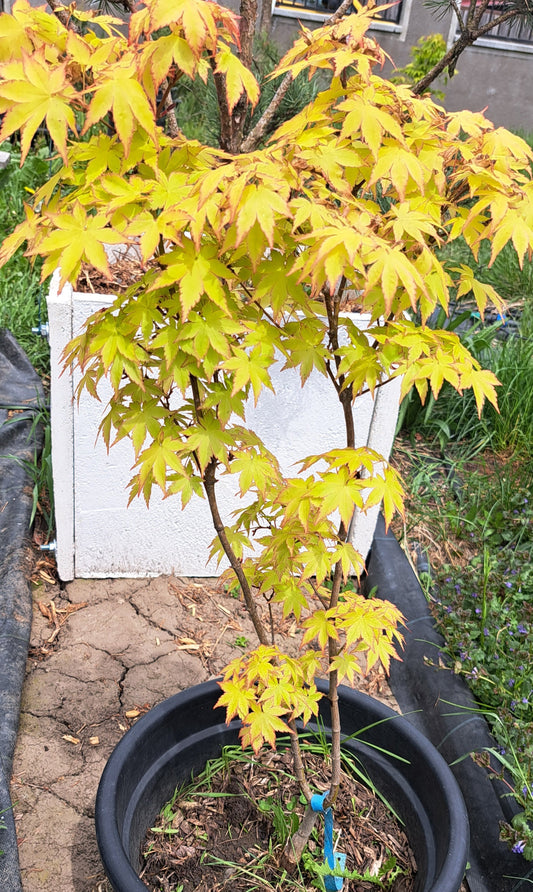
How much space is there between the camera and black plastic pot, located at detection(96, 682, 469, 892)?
1.51 m

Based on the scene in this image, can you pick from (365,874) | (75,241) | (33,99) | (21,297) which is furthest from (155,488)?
(21,297)

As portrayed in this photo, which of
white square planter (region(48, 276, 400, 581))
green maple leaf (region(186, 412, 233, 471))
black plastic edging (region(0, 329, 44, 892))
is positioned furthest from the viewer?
white square planter (region(48, 276, 400, 581))

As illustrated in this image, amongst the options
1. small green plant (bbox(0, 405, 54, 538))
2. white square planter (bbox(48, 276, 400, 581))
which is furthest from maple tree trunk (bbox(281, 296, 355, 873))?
small green plant (bbox(0, 405, 54, 538))

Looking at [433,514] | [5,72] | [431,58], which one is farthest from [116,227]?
[431,58]

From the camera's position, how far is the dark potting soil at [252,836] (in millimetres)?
1670

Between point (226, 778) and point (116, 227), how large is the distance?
1351 mm

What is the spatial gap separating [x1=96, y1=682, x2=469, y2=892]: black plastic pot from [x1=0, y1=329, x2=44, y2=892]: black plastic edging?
0.33m

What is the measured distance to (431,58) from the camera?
594 cm

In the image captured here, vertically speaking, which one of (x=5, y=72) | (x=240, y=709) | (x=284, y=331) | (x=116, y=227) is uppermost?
(x=5, y=72)

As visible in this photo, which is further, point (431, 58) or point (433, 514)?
point (431, 58)

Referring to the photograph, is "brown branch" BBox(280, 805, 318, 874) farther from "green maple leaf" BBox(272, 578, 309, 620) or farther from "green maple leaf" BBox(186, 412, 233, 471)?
"green maple leaf" BBox(186, 412, 233, 471)

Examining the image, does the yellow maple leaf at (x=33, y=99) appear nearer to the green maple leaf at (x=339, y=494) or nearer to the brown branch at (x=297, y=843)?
the green maple leaf at (x=339, y=494)

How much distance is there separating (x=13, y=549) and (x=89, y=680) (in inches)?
21.8

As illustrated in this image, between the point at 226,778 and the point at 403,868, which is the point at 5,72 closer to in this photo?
the point at 226,778
